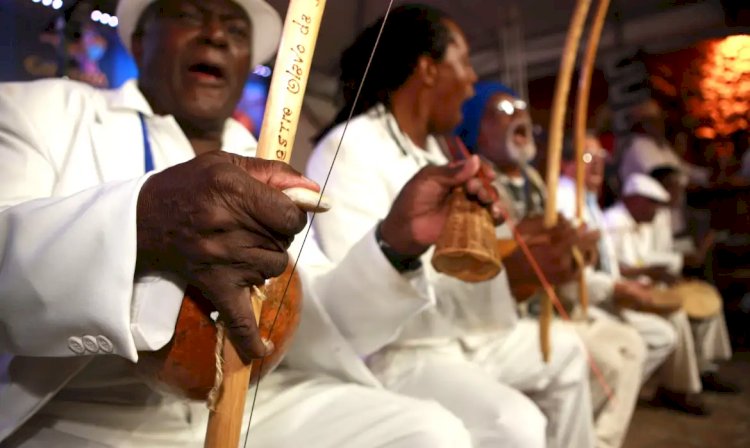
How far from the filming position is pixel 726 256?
63.4 inches

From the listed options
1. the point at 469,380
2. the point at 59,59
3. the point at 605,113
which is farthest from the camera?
the point at 605,113

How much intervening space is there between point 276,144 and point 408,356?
779mm

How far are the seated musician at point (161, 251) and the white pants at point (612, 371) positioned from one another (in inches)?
35.7

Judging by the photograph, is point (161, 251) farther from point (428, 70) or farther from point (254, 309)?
point (428, 70)

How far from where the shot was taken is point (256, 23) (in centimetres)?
70

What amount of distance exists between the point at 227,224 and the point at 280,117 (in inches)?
4.3

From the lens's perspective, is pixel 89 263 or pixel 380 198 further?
pixel 380 198

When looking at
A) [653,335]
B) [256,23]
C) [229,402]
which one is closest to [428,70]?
[256,23]

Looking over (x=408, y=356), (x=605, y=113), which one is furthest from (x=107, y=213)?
(x=605, y=113)

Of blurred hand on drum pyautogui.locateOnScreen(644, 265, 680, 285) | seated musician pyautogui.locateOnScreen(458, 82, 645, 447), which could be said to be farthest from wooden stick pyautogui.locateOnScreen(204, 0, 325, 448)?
blurred hand on drum pyautogui.locateOnScreen(644, 265, 680, 285)

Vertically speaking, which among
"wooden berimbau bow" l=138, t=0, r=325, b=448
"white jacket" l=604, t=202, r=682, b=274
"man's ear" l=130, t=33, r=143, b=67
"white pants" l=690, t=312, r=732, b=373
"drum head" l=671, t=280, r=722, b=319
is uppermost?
"man's ear" l=130, t=33, r=143, b=67

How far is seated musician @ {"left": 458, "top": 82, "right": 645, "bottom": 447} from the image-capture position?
4.57 feet

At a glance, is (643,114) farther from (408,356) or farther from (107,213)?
(107,213)

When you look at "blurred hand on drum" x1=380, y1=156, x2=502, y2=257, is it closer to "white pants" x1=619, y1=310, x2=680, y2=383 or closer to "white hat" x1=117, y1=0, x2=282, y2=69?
"white hat" x1=117, y1=0, x2=282, y2=69
